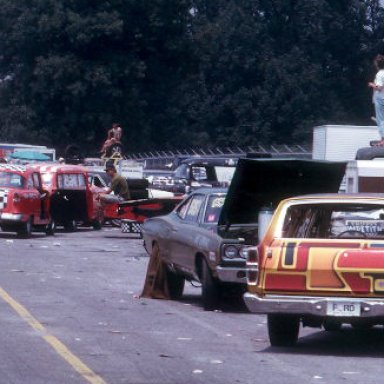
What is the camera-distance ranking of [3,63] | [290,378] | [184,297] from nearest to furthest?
[290,378] → [184,297] → [3,63]

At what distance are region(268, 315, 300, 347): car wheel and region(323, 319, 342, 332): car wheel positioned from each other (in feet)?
1.00

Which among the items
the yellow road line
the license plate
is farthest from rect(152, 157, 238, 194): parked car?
the license plate

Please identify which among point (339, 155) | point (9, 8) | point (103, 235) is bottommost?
point (103, 235)

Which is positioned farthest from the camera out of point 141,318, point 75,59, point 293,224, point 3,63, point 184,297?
point 3,63

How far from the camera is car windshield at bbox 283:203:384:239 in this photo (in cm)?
1387

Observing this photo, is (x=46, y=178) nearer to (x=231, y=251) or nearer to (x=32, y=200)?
(x=32, y=200)

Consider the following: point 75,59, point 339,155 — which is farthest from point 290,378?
point 75,59

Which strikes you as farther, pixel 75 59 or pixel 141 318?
pixel 75 59

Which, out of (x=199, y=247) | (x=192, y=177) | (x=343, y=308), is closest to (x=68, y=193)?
(x=192, y=177)

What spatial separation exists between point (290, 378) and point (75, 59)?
182 ft

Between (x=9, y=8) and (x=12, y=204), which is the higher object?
(x=9, y=8)

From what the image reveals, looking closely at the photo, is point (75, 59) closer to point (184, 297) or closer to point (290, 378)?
point (184, 297)

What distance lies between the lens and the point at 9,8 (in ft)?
224

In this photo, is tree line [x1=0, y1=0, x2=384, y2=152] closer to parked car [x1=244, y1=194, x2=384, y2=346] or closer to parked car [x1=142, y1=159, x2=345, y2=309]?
parked car [x1=142, y1=159, x2=345, y2=309]
